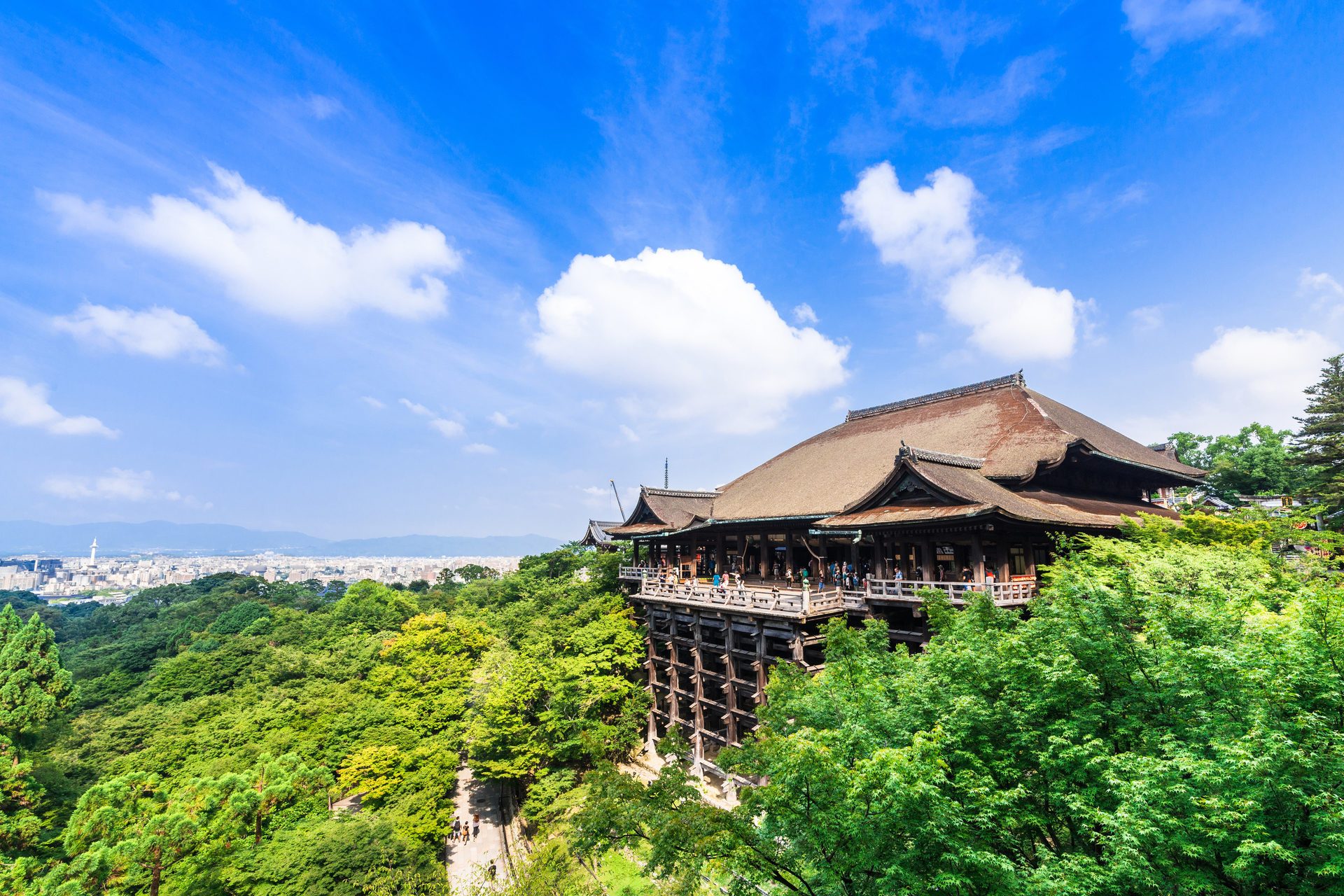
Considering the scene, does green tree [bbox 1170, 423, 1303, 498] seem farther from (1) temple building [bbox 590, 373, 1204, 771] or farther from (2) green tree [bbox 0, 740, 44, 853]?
(2) green tree [bbox 0, 740, 44, 853]

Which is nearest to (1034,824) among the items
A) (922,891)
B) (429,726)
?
(922,891)

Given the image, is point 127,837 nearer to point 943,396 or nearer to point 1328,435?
point 943,396

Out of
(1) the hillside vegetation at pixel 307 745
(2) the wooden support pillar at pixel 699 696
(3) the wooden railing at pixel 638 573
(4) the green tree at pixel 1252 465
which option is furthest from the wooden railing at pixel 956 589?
(4) the green tree at pixel 1252 465

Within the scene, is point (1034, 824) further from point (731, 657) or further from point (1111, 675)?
point (731, 657)

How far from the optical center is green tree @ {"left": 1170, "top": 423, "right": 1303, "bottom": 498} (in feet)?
129

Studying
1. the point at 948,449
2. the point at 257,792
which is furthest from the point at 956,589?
the point at 257,792

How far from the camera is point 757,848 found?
10.5 metres

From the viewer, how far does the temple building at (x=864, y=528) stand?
1866 centimetres

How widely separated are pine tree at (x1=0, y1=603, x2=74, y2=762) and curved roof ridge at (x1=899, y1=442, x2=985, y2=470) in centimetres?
4002

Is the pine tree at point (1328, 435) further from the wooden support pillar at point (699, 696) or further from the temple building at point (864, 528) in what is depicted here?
the wooden support pillar at point (699, 696)

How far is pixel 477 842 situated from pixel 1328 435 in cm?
4832

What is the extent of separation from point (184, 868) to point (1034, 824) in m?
23.6

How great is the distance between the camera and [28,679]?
95.0 ft

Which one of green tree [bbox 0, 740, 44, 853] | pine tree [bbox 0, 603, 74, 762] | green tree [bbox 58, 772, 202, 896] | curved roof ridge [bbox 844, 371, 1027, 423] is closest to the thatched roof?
curved roof ridge [bbox 844, 371, 1027, 423]
